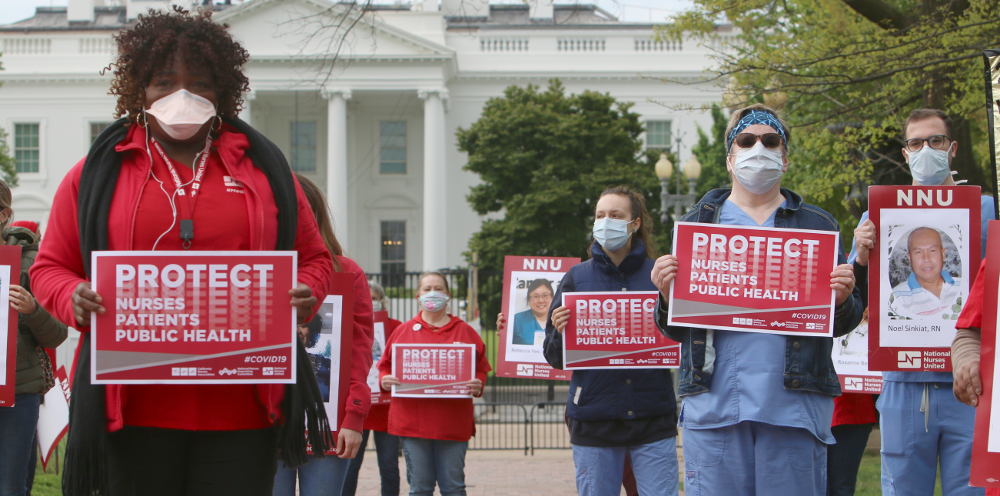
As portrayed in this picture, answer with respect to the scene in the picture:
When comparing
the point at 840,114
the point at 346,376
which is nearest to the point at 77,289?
the point at 346,376

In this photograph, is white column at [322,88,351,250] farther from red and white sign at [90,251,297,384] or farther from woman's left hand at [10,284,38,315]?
red and white sign at [90,251,297,384]

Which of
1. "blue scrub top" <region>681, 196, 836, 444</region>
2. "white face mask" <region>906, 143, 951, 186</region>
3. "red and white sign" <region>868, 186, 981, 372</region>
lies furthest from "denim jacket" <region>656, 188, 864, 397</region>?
"white face mask" <region>906, 143, 951, 186</region>

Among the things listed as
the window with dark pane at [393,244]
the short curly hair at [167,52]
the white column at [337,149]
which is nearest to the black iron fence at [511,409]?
the short curly hair at [167,52]

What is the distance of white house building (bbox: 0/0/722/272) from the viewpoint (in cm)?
6238

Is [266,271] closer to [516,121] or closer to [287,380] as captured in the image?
[287,380]

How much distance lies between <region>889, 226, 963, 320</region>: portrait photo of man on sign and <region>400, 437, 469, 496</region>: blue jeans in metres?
3.90

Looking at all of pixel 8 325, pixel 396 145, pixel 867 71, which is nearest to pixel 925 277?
pixel 8 325

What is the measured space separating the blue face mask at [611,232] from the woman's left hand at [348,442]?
2.03 metres

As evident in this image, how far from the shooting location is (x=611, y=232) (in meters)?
6.84

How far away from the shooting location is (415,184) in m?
66.6

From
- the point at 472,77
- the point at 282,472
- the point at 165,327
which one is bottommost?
the point at 282,472

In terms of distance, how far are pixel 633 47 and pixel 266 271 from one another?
210ft

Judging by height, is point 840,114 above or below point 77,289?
above

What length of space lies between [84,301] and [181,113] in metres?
0.67
